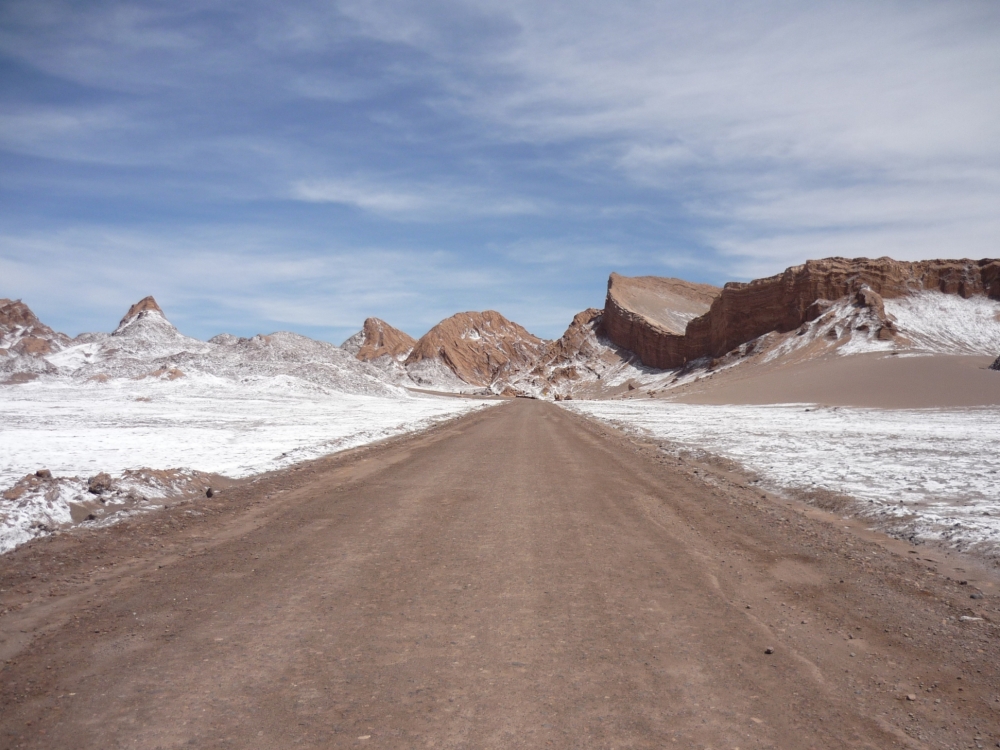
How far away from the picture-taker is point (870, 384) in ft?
184

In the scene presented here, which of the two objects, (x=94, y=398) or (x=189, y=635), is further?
(x=94, y=398)

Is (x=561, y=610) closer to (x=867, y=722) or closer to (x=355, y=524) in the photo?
(x=867, y=722)

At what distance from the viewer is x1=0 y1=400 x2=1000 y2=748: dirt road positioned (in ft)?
12.3

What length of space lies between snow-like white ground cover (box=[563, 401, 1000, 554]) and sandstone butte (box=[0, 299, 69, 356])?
122515 mm

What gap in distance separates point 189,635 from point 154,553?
10.4ft

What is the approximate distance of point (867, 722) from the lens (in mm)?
3844

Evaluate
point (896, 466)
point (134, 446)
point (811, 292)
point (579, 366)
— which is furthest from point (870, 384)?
point (579, 366)

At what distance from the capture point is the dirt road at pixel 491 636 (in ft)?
12.3

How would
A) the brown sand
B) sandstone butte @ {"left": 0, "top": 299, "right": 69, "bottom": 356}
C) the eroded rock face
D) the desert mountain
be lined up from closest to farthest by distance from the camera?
the brown sand → the desert mountain → sandstone butte @ {"left": 0, "top": 299, "right": 69, "bottom": 356} → the eroded rock face

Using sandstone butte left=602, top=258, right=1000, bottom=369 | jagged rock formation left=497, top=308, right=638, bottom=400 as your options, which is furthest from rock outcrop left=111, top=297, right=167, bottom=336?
sandstone butte left=602, top=258, right=1000, bottom=369

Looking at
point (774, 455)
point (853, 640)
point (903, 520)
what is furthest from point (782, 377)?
point (853, 640)

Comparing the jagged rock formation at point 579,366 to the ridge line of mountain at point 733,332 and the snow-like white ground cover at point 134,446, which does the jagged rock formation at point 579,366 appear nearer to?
the ridge line of mountain at point 733,332

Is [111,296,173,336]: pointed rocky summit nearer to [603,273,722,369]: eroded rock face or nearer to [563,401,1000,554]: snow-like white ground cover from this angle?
[603,273,722,369]: eroded rock face

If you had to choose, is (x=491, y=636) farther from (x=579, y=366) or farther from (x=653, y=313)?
(x=653, y=313)
